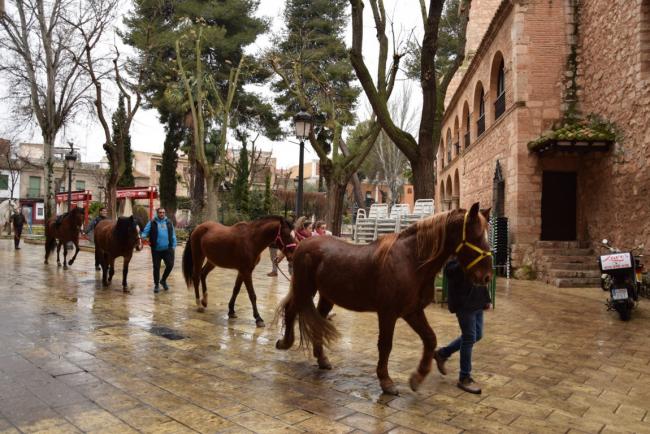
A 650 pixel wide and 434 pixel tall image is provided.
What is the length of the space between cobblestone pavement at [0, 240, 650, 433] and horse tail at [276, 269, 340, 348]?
0.32 meters

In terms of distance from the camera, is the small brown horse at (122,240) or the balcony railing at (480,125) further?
the balcony railing at (480,125)

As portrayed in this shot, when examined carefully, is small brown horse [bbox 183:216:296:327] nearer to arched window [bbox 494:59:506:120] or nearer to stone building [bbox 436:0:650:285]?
stone building [bbox 436:0:650:285]

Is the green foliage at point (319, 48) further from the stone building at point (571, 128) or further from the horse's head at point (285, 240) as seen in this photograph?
the horse's head at point (285, 240)

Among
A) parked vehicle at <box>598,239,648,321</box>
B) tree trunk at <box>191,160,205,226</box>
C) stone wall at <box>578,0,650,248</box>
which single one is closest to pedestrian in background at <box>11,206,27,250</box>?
tree trunk at <box>191,160,205,226</box>

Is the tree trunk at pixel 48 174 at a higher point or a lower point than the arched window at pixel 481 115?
lower

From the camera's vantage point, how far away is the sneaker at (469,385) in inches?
161

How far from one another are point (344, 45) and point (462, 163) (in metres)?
10.2

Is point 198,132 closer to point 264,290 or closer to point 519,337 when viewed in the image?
point 264,290

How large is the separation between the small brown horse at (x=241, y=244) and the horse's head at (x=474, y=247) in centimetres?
309

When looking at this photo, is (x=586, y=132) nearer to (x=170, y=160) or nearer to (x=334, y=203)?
(x=334, y=203)

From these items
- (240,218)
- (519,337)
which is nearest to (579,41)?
(519,337)

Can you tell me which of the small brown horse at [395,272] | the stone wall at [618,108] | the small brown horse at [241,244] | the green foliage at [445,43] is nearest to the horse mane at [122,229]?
the small brown horse at [241,244]

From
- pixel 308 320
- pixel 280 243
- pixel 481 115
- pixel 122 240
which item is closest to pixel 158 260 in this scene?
pixel 122 240

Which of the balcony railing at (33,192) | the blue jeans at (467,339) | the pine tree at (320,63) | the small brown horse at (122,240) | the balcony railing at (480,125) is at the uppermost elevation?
the pine tree at (320,63)
